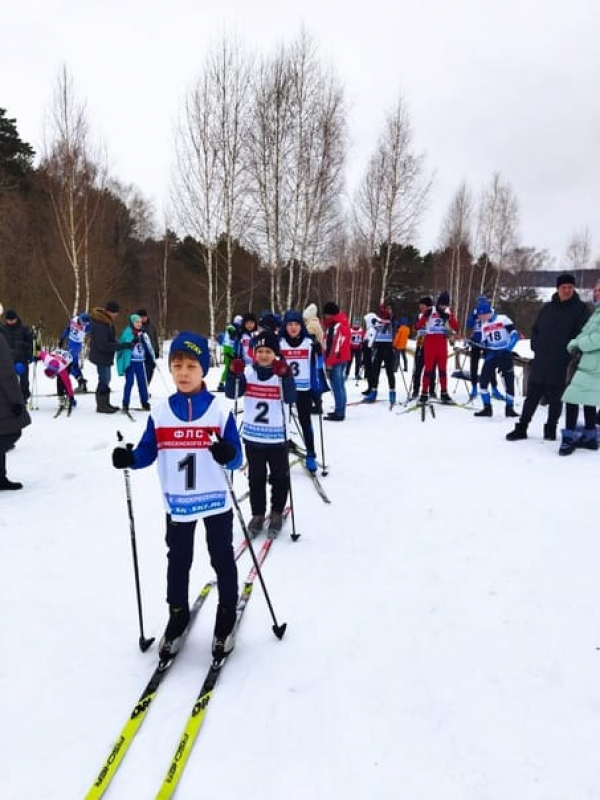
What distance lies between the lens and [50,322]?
86.1 ft

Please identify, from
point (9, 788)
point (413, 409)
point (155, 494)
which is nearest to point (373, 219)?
point (413, 409)

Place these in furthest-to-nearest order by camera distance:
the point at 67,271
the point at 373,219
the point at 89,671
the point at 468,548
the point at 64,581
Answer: the point at 67,271, the point at 373,219, the point at 468,548, the point at 64,581, the point at 89,671

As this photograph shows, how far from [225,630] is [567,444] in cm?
556

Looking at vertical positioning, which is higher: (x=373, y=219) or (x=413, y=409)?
(x=373, y=219)

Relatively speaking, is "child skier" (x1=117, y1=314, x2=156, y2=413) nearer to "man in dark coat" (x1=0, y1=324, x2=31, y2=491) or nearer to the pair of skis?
"man in dark coat" (x1=0, y1=324, x2=31, y2=491)

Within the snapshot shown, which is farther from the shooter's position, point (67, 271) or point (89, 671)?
point (67, 271)

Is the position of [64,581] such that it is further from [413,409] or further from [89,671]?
[413,409]

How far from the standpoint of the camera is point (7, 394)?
16.9 feet

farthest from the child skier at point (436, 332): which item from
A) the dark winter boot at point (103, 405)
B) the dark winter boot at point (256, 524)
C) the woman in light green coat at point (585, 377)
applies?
the dark winter boot at point (103, 405)

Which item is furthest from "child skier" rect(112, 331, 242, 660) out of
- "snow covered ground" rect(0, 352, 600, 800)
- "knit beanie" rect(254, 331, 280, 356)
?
"knit beanie" rect(254, 331, 280, 356)

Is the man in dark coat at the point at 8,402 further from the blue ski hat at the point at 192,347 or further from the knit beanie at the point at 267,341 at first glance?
the blue ski hat at the point at 192,347

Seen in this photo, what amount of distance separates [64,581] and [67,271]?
84.4 ft

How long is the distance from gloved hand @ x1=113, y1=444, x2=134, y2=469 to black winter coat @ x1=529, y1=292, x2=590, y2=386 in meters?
6.06

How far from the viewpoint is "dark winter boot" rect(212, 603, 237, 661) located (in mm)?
2742
